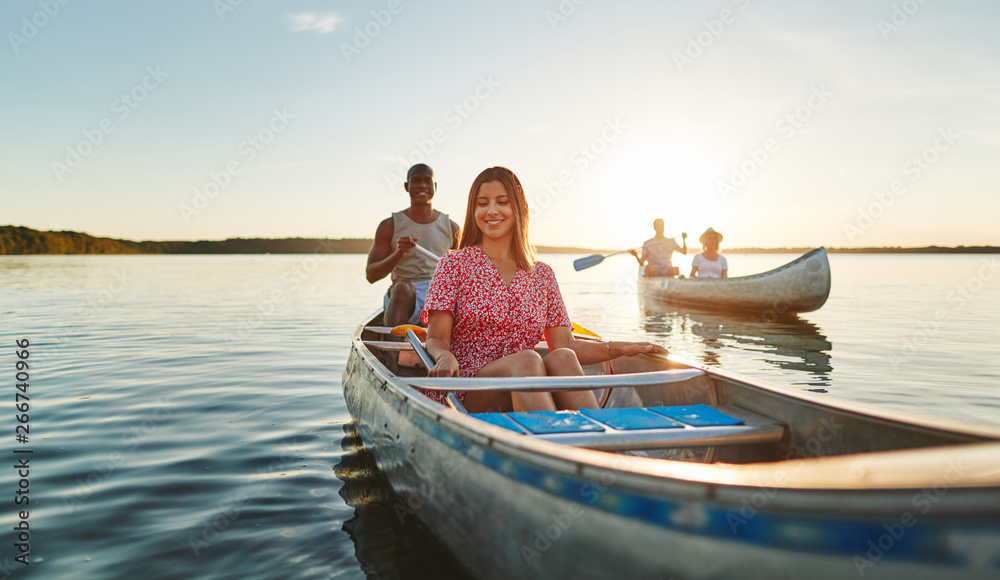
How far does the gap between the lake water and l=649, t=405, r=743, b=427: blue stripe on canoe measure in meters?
1.15

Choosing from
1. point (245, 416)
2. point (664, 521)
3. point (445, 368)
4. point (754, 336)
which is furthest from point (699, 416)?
point (754, 336)

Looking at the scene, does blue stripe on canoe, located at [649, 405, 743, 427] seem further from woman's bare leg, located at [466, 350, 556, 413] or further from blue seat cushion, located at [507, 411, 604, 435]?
woman's bare leg, located at [466, 350, 556, 413]

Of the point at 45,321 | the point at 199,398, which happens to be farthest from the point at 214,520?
the point at 45,321

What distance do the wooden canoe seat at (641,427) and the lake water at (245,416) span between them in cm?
72

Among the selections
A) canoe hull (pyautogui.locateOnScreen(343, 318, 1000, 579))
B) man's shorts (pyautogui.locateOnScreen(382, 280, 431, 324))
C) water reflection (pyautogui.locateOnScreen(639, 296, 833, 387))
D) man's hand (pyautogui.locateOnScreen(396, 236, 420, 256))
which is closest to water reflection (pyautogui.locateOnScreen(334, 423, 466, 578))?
canoe hull (pyautogui.locateOnScreen(343, 318, 1000, 579))

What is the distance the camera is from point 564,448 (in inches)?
66.3

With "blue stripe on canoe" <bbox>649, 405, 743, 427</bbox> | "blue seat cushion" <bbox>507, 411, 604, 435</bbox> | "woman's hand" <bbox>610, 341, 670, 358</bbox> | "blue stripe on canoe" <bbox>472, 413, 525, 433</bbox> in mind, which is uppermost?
"woman's hand" <bbox>610, 341, 670, 358</bbox>

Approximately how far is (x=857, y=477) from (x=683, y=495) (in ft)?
1.19

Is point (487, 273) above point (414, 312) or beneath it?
above

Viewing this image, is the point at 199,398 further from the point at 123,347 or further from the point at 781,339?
the point at 781,339

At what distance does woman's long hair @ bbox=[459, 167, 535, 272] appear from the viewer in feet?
10.2

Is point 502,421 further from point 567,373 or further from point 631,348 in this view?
point 631,348

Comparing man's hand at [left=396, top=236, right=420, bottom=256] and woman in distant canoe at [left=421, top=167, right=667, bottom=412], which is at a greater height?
man's hand at [left=396, top=236, right=420, bottom=256]

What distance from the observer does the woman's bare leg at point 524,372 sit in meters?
2.85
